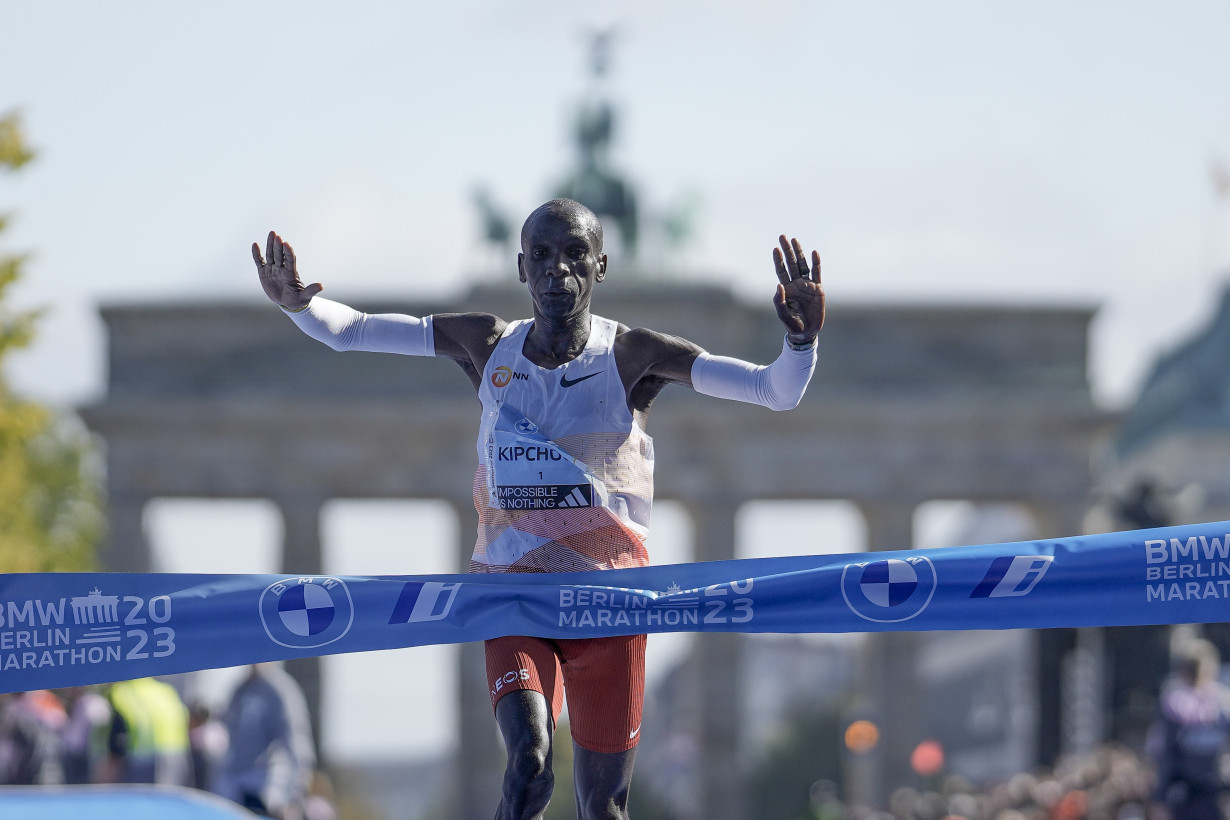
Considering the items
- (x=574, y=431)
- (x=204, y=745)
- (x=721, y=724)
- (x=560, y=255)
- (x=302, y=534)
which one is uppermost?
(x=302, y=534)

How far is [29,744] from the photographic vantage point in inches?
683

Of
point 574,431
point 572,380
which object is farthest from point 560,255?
point 574,431

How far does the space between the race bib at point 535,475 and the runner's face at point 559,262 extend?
0.40m

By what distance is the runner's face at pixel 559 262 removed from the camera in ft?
19.8

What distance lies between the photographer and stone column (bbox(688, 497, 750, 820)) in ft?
137

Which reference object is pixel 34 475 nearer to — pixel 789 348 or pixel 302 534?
pixel 302 534

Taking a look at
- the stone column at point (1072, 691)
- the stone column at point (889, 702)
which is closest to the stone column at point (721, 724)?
the stone column at point (889, 702)

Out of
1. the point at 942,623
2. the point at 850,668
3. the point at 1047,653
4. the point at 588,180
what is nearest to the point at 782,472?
the point at 588,180

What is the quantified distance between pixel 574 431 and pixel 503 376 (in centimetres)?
31

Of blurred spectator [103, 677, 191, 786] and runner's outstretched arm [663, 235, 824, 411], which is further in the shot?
blurred spectator [103, 677, 191, 786]

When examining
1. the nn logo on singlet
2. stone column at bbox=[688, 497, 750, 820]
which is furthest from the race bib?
stone column at bbox=[688, 497, 750, 820]

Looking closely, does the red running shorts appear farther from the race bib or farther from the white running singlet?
the race bib

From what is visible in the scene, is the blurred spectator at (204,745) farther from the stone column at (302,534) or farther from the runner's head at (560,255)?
the stone column at (302,534)

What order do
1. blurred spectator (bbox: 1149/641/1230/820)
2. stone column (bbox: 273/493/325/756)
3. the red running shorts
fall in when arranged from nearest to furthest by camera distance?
1. the red running shorts
2. blurred spectator (bbox: 1149/641/1230/820)
3. stone column (bbox: 273/493/325/756)
